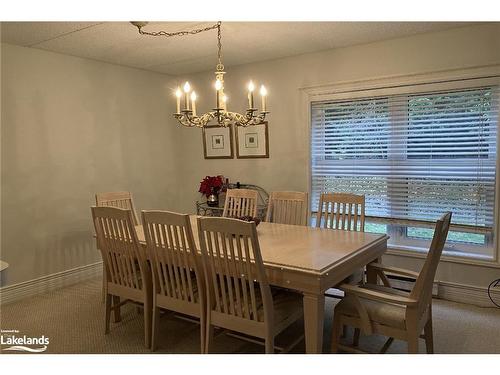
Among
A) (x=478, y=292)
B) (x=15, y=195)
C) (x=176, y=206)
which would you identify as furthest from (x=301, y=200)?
(x=15, y=195)

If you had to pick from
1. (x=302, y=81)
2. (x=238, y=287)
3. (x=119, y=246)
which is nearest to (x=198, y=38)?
(x=302, y=81)

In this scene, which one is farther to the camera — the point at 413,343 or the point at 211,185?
the point at 211,185

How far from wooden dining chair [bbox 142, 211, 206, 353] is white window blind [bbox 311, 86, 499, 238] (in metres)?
2.07

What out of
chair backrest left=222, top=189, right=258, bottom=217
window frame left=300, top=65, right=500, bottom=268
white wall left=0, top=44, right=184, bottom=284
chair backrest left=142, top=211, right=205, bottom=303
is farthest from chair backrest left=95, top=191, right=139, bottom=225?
window frame left=300, top=65, right=500, bottom=268

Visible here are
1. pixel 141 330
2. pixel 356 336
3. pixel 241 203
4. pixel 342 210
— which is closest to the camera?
pixel 356 336

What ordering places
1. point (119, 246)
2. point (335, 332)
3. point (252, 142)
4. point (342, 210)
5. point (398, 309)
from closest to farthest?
point (398, 309), point (335, 332), point (119, 246), point (342, 210), point (252, 142)

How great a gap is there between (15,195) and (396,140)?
3.53m

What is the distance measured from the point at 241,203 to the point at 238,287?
62.9 inches

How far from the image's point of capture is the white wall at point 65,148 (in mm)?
3492

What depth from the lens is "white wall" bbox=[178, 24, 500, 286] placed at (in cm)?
321

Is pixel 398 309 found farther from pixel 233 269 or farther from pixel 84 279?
pixel 84 279

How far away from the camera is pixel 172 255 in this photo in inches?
93.0

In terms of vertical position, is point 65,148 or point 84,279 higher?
point 65,148

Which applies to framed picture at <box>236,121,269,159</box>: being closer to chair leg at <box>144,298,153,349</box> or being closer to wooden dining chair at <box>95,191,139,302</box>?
wooden dining chair at <box>95,191,139,302</box>
